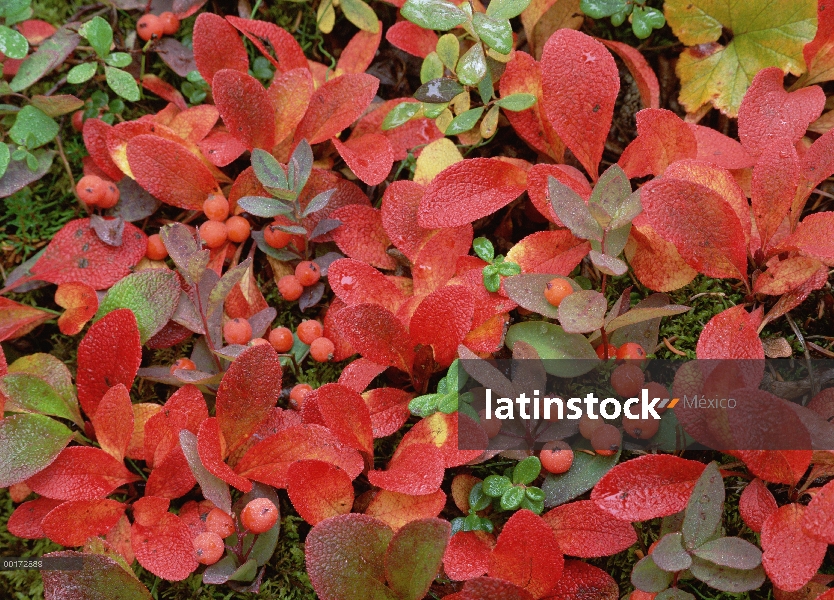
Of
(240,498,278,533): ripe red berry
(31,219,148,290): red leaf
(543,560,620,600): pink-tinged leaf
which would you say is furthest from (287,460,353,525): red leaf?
(31,219,148,290): red leaf

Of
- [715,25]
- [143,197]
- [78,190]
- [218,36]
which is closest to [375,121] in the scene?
[218,36]

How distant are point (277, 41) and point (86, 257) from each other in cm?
64

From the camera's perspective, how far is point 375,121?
1.70m

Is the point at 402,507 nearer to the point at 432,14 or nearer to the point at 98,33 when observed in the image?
the point at 432,14

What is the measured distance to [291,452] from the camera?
1.38 meters

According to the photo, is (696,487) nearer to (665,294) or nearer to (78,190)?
(665,294)

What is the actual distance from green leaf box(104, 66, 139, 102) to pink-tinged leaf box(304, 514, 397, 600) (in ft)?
3.45

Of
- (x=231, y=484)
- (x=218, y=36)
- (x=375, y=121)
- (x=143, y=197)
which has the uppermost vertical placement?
(x=218, y=36)

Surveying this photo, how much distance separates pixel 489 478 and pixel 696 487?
36 cm

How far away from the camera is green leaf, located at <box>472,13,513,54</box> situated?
1.45m

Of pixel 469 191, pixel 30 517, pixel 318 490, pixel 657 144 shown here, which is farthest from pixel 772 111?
pixel 30 517

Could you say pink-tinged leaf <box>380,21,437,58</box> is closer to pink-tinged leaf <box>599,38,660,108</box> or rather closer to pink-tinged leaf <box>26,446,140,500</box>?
pink-tinged leaf <box>599,38,660,108</box>

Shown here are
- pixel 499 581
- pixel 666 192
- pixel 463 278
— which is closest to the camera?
pixel 499 581

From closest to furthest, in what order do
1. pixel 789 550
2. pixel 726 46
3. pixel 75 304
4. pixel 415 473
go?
1. pixel 789 550
2. pixel 415 473
3. pixel 75 304
4. pixel 726 46
